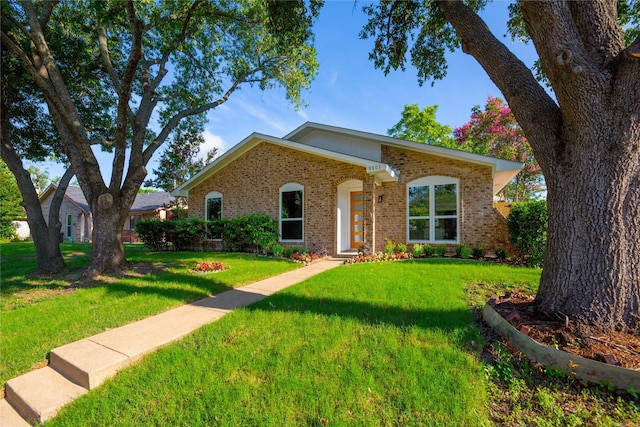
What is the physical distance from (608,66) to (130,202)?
9361mm

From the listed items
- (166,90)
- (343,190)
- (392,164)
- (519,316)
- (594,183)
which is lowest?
(519,316)

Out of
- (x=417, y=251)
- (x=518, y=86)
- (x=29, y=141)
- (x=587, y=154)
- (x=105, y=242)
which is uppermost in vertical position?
(x=29, y=141)

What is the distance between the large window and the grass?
17.0 ft

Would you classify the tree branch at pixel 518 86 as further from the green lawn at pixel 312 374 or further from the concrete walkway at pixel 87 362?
the concrete walkway at pixel 87 362

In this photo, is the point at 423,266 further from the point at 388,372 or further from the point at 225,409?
the point at 225,409

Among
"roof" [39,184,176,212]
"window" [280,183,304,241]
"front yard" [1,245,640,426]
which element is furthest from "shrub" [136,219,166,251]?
"roof" [39,184,176,212]

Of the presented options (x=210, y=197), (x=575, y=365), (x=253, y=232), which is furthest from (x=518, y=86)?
(x=210, y=197)

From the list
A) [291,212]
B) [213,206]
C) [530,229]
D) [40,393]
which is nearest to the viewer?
[40,393]

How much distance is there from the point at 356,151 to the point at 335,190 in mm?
2127

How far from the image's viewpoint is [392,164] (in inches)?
421

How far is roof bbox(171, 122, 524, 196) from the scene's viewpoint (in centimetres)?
914

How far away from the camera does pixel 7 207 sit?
2509 cm

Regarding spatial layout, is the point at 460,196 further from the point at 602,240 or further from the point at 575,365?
the point at 575,365

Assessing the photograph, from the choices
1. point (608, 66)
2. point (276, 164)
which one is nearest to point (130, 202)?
point (276, 164)
